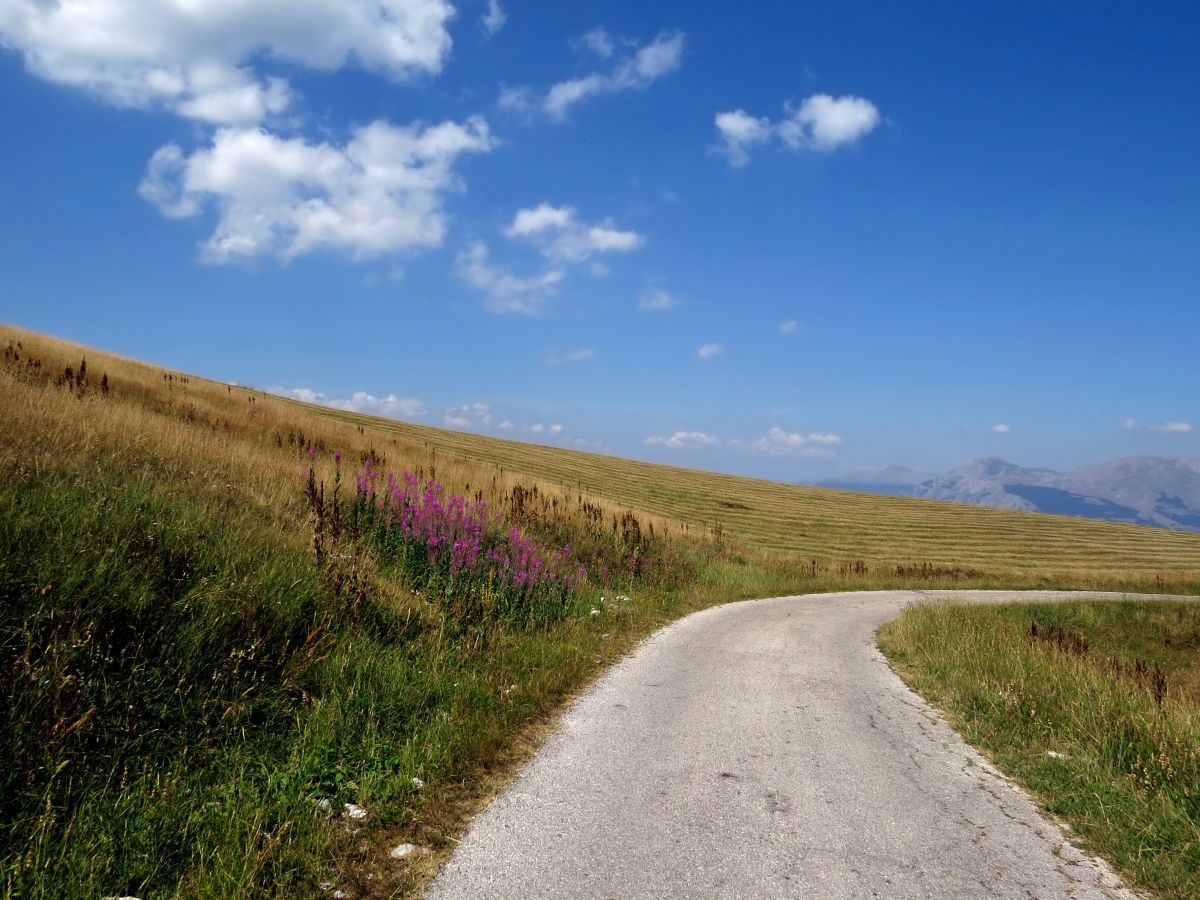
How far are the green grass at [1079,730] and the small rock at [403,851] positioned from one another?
4.27 m

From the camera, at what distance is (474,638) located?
7816 millimetres

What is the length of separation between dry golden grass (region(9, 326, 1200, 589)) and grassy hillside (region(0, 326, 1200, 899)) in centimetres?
24

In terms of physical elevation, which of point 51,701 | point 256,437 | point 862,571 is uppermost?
point 256,437

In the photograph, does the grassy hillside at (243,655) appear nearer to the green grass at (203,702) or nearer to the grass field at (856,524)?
the green grass at (203,702)

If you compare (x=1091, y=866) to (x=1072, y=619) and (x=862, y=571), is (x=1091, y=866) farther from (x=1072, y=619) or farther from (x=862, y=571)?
(x=862, y=571)

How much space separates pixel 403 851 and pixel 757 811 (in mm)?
2285

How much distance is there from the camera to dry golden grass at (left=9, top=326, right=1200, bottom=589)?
10477 millimetres

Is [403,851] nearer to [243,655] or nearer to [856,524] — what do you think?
[243,655]

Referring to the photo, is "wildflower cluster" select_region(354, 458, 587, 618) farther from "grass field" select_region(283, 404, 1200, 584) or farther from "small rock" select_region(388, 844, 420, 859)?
"grass field" select_region(283, 404, 1200, 584)

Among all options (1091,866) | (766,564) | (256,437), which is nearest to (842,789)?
(1091,866)

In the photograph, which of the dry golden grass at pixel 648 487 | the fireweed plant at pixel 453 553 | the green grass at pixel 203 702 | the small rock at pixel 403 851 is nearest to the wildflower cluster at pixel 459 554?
the fireweed plant at pixel 453 553

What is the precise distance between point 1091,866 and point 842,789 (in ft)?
4.86

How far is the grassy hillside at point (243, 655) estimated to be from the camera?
11.8ft

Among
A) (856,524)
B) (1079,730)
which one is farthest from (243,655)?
(856,524)
